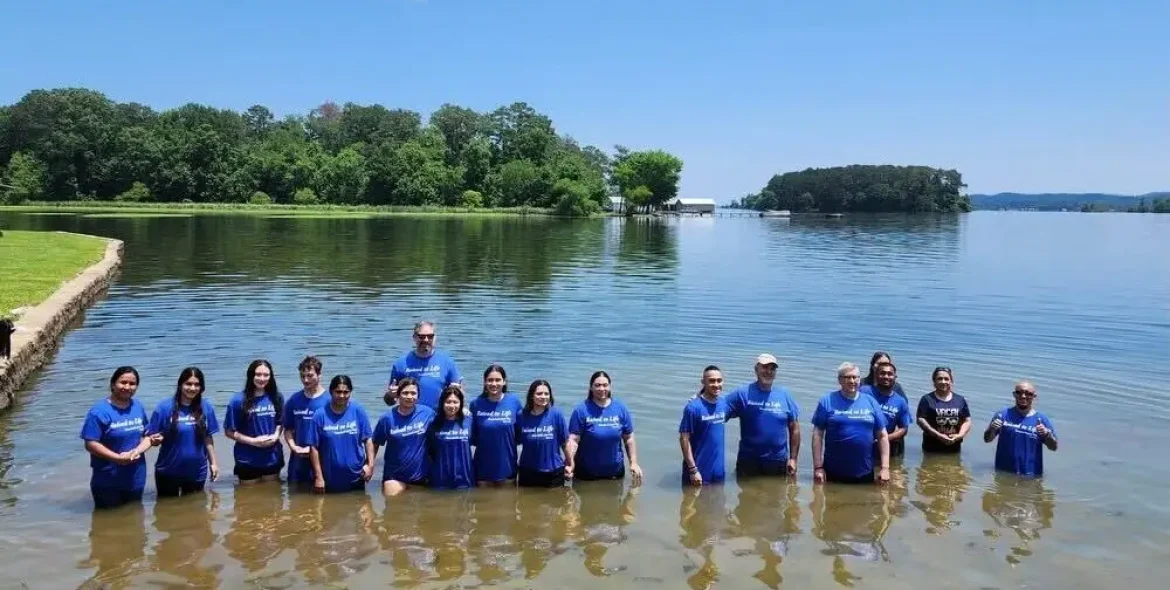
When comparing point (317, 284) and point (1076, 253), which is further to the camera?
point (1076, 253)

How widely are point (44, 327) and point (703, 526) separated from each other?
15.7 metres

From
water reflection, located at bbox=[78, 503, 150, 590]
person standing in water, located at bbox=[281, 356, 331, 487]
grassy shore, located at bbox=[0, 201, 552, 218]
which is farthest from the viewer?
grassy shore, located at bbox=[0, 201, 552, 218]

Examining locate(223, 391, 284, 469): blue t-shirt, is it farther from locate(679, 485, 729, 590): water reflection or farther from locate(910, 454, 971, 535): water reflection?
locate(910, 454, 971, 535): water reflection

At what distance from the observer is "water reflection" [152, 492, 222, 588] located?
318 inches

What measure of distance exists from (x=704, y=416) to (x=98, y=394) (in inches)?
453

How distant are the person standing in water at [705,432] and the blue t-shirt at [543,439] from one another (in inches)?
55.2

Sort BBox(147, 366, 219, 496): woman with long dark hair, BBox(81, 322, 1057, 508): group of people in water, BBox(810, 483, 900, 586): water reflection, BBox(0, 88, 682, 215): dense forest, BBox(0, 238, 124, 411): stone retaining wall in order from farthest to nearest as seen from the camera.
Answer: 1. BBox(0, 88, 682, 215): dense forest
2. BBox(0, 238, 124, 411): stone retaining wall
3. BBox(81, 322, 1057, 508): group of people in water
4. BBox(147, 366, 219, 496): woman with long dark hair
5. BBox(810, 483, 900, 586): water reflection

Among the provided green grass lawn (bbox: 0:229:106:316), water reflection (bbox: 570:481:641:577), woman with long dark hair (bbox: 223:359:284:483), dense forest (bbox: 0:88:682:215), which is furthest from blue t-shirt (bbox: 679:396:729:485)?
dense forest (bbox: 0:88:682:215)

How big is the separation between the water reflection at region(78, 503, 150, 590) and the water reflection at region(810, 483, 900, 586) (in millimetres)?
6566

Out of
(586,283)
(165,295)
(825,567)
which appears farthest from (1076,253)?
(825,567)

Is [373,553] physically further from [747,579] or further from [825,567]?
[825,567]

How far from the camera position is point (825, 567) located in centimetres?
848

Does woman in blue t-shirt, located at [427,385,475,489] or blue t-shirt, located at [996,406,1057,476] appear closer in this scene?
woman in blue t-shirt, located at [427,385,475,489]

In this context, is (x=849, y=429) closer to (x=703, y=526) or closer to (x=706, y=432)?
(x=706, y=432)
